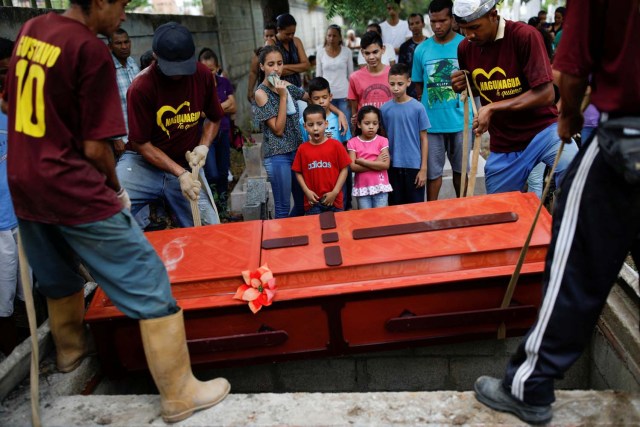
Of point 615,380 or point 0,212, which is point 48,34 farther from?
point 615,380

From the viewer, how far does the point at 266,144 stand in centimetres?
453

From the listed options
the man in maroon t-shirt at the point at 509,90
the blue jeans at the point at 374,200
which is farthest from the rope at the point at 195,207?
the man in maroon t-shirt at the point at 509,90

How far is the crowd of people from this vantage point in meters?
1.95

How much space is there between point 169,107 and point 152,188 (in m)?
0.56

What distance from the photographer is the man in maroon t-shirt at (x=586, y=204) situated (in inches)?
66.9

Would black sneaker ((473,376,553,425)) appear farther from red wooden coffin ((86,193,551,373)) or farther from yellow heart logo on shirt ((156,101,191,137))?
yellow heart logo on shirt ((156,101,191,137))

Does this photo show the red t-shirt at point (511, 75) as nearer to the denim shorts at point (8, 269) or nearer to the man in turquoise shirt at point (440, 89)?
the man in turquoise shirt at point (440, 89)

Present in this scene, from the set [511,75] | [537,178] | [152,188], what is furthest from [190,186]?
[537,178]

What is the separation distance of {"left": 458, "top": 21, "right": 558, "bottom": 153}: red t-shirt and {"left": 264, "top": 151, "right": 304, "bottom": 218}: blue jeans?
5.21 ft

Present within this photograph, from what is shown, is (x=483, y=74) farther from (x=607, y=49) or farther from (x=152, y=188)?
(x=152, y=188)

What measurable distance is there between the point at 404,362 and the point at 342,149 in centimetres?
169

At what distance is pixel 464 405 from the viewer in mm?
2207

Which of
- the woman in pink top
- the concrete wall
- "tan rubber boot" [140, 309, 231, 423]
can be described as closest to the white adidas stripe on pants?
"tan rubber boot" [140, 309, 231, 423]

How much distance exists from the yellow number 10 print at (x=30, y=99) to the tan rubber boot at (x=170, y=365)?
0.84 metres
